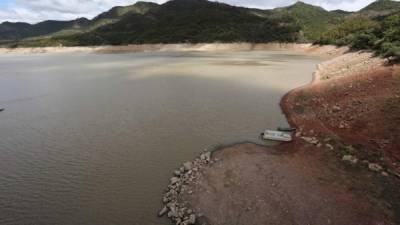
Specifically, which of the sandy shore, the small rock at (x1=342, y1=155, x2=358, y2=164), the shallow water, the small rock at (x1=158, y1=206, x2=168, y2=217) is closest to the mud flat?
the shallow water

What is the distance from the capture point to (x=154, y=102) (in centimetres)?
2208

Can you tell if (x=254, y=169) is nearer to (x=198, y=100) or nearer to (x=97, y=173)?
(x=97, y=173)

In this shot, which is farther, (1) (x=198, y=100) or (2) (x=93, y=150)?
(1) (x=198, y=100)

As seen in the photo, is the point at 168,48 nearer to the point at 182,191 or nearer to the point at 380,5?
the point at 182,191

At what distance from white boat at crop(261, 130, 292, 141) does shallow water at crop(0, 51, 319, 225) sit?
554mm

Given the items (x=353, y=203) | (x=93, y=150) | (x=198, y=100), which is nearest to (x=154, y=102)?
(x=198, y=100)

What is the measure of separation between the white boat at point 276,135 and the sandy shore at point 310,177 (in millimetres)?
445

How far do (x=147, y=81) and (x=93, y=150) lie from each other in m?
18.9

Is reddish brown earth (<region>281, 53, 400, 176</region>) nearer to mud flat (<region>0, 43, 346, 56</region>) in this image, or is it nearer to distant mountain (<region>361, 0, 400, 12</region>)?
mud flat (<region>0, 43, 346, 56</region>)

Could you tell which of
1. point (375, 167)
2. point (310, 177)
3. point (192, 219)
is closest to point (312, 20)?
point (375, 167)

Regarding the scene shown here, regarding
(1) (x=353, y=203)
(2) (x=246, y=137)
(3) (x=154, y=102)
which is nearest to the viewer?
(1) (x=353, y=203)

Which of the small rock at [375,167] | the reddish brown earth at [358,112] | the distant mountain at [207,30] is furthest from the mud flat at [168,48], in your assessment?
the small rock at [375,167]

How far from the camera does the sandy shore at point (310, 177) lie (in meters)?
8.21

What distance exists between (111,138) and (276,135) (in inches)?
303
